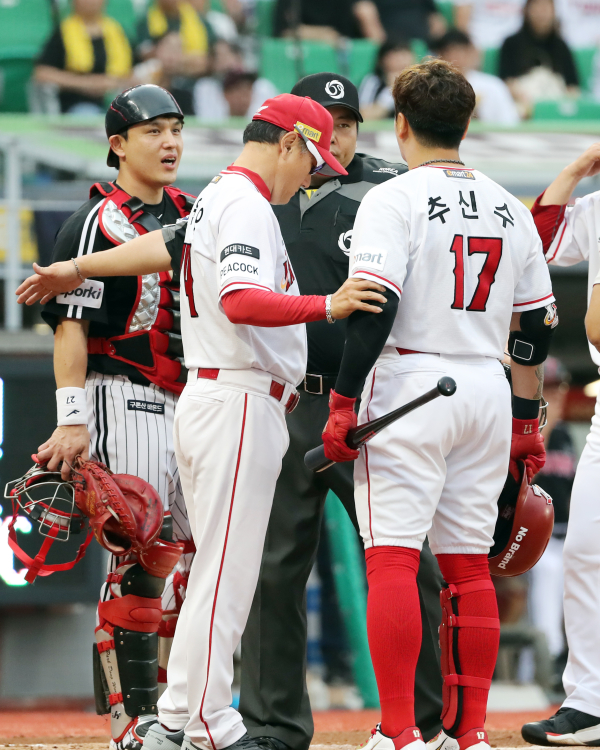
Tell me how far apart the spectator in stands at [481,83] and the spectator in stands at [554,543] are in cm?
347

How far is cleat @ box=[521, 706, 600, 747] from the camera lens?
3.48 metres

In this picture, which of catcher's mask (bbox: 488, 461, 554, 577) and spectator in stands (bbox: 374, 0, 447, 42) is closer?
catcher's mask (bbox: 488, 461, 554, 577)

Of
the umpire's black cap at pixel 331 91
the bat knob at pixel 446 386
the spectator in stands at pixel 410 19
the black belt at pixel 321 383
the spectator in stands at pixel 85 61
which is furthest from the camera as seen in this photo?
the spectator in stands at pixel 410 19

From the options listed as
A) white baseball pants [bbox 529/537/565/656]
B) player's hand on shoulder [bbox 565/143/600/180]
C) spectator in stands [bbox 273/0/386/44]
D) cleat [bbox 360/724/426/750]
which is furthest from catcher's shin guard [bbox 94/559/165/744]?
spectator in stands [bbox 273/0/386/44]

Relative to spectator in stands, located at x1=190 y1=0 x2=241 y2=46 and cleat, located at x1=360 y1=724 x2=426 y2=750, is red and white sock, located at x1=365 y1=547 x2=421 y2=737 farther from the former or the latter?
spectator in stands, located at x1=190 y1=0 x2=241 y2=46

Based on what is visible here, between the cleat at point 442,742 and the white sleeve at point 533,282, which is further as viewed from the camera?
the white sleeve at point 533,282

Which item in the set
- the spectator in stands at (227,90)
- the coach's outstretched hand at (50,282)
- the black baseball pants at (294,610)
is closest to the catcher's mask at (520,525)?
the black baseball pants at (294,610)

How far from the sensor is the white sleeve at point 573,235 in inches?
152

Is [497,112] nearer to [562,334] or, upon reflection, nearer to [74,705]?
[562,334]

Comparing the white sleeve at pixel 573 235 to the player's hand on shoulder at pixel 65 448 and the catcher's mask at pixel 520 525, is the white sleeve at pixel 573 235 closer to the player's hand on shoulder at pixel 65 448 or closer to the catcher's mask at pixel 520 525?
the catcher's mask at pixel 520 525

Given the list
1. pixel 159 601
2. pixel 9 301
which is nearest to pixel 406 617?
pixel 159 601

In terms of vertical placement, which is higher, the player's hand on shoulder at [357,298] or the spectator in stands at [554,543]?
the player's hand on shoulder at [357,298]

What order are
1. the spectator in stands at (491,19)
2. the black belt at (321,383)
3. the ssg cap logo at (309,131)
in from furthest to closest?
1. the spectator in stands at (491,19)
2. the black belt at (321,383)
3. the ssg cap logo at (309,131)

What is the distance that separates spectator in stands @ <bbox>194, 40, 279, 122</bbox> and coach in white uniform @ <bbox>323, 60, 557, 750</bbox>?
6635 millimetres
